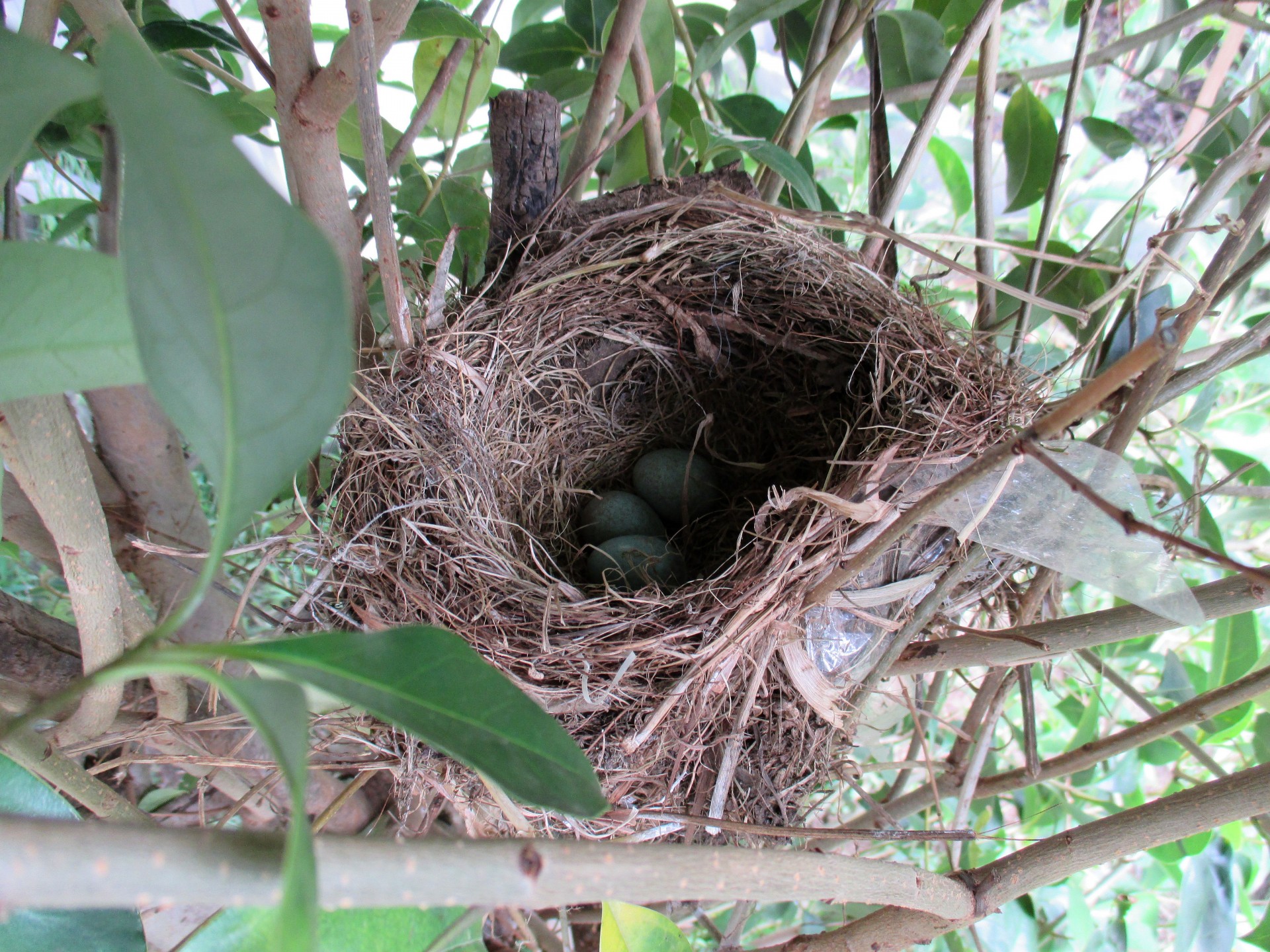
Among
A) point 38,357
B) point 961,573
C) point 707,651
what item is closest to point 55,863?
point 38,357

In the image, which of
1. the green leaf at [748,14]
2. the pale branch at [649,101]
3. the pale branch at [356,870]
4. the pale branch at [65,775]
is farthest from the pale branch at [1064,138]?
the pale branch at [65,775]

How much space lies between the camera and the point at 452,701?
0.31m

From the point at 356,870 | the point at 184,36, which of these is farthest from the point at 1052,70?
the point at 356,870

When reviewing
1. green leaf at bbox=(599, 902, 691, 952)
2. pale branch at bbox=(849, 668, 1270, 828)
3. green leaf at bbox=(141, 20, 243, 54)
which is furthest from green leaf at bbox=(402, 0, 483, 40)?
pale branch at bbox=(849, 668, 1270, 828)

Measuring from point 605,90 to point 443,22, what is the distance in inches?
6.9

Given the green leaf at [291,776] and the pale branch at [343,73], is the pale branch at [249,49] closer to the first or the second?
the pale branch at [343,73]

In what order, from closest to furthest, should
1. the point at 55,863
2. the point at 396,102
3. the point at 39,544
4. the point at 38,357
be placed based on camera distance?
the point at 55,863 < the point at 38,357 < the point at 39,544 < the point at 396,102

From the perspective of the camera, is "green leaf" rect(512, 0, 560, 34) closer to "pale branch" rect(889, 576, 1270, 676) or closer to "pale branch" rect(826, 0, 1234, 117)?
"pale branch" rect(826, 0, 1234, 117)

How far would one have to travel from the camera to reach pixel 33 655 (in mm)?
637

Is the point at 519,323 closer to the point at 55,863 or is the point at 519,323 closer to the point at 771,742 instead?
the point at 771,742

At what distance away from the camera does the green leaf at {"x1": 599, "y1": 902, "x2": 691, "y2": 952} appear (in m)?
0.53

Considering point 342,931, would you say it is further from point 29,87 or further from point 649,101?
point 649,101

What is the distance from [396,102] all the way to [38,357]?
104cm

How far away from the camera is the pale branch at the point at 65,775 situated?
1.63 feet
